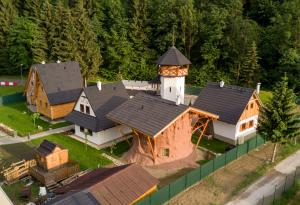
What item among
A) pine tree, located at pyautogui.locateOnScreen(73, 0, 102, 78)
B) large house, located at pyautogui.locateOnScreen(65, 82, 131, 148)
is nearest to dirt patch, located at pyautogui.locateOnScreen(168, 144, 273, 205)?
large house, located at pyautogui.locateOnScreen(65, 82, 131, 148)

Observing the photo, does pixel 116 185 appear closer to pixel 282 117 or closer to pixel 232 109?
pixel 282 117

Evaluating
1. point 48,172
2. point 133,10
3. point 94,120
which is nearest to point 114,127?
point 94,120

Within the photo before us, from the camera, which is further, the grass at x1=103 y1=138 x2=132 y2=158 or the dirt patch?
the grass at x1=103 y1=138 x2=132 y2=158

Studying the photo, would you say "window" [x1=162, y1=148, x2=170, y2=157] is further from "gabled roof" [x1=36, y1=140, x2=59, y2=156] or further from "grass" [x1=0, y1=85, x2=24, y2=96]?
"grass" [x1=0, y1=85, x2=24, y2=96]

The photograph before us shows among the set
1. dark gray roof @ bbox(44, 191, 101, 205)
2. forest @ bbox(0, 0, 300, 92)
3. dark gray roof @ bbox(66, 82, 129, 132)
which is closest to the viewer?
dark gray roof @ bbox(44, 191, 101, 205)

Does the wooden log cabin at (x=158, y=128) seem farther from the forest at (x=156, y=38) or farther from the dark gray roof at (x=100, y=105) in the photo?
the forest at (x=156, y=38)

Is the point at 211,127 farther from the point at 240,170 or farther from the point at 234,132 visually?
the point at 240,170

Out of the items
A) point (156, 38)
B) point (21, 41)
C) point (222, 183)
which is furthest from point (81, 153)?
point (21, 41)
